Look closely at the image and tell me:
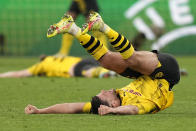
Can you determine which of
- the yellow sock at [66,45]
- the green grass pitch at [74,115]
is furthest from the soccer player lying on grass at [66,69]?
the yellow sock at [66,45]

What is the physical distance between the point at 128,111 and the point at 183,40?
1194 cm

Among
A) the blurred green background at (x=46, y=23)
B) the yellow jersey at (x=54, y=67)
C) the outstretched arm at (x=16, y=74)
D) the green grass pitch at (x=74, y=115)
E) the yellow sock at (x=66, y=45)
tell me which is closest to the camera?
the green grass pitch at (x=74, y=115)

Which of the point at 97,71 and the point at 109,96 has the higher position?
the point at 97,71

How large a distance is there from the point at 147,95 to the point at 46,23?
38.8 feet

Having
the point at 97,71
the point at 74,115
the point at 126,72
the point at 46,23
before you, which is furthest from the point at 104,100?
the point at 46,23

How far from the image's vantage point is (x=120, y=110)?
536 centimetres

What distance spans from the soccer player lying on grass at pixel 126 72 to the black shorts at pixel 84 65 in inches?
188

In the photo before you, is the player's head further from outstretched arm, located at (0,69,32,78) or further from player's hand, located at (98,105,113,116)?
outstretched arm, located at (0,69,32,78)

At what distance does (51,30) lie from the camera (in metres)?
5.58

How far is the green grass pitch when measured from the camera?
4.74 meters

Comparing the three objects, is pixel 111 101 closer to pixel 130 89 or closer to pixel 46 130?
pixel 130 89

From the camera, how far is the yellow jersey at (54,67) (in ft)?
35.5

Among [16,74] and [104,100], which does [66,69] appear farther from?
[104,100]

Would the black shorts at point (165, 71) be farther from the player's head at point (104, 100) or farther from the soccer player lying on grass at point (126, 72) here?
the player's head at point (104, 100)
